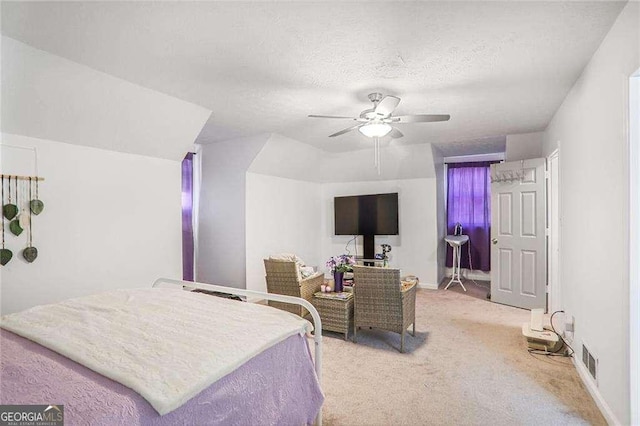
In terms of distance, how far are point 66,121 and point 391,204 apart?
461 cm

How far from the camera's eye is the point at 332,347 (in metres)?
3.10

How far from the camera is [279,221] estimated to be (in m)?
5.34

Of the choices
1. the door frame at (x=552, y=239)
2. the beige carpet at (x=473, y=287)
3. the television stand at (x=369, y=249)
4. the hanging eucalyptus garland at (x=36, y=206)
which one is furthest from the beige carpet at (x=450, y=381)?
the hanging eucalyptus garland at (x=36, y=206)

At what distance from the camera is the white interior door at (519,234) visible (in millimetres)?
4125

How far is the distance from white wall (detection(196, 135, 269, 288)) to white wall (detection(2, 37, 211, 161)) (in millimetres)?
1206

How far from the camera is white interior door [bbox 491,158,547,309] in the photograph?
4125 millimetres

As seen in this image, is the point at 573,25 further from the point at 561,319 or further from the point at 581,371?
the point at 561,319

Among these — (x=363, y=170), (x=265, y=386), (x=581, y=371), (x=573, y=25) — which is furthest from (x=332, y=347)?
(x=363, y=170)

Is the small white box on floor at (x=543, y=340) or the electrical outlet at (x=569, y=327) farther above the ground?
the electrical outlet at (x=569, y=327)

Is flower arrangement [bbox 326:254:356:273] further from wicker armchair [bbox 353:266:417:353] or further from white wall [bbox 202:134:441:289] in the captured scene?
white wall [bbox 202:134:441:289]

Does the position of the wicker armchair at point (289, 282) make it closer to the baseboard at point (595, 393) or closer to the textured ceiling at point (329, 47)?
the textured ceiling at point (329, 47)

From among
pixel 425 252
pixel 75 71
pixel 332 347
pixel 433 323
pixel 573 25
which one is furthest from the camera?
pixel 425 252

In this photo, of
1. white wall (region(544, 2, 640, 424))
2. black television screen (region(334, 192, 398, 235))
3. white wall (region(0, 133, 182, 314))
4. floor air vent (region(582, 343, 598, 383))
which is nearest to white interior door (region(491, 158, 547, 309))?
white wall (region(544, 2, 640, 424))

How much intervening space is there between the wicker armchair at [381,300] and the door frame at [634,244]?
1.55 metres
